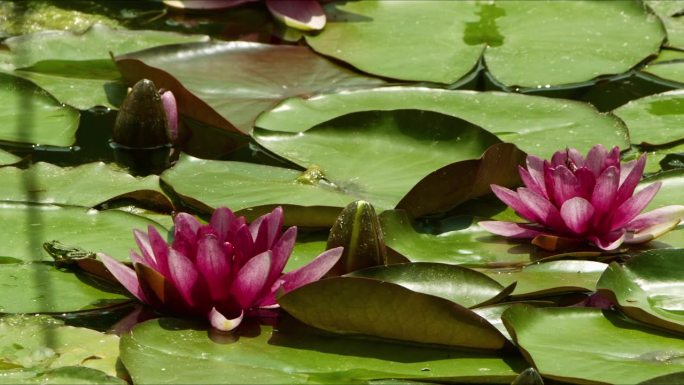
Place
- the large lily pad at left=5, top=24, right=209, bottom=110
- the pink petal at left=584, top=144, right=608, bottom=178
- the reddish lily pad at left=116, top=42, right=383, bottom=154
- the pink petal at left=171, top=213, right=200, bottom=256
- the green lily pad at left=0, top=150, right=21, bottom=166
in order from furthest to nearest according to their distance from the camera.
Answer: the large lily pad at left=5, top=24, right=209, bottom=110, the reddish lily pad at left=116, top=42, right=383, bottom=154, the green lily pad at left=0, top=150, right=21, bottom=166, the pink petal at left=584, top=144, right=608, bottom=178, the pink petal at left=171, top=213, right=200, bottom=256

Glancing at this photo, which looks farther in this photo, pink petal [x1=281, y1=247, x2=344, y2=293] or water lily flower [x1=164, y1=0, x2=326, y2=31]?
water lily flower [x1=164, y1=0, x2=326, y2=31]

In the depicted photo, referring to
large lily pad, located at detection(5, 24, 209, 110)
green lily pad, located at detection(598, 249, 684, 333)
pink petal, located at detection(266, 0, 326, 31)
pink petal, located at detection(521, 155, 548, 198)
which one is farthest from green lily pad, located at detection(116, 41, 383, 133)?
green lily pad, located at detection(598, 249, 684, 333)

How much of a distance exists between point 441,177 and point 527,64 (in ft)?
4.02

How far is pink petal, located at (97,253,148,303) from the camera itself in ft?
6.72

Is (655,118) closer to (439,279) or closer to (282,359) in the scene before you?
(439,279)

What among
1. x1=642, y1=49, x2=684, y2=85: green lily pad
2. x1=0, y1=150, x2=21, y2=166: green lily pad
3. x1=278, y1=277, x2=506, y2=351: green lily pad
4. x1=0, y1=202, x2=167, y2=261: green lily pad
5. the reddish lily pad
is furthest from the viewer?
x1=642, y1=49, x2=684, y2=85: green lily pad

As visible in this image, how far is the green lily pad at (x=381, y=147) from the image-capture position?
2672mm

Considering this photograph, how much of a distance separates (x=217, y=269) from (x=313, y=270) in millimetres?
186

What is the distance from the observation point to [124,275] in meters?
2.06

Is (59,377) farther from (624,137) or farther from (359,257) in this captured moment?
(624,137)

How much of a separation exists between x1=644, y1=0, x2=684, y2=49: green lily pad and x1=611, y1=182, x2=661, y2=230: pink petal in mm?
1576

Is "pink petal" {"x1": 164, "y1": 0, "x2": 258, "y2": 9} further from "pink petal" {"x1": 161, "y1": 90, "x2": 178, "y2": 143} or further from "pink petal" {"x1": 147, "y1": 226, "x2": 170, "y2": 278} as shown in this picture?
"pink petal" {"x1": 147, "y1": 226, "x2": 170, "y2": 278}

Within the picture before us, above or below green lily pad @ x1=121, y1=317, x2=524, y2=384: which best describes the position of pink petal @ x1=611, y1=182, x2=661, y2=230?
above

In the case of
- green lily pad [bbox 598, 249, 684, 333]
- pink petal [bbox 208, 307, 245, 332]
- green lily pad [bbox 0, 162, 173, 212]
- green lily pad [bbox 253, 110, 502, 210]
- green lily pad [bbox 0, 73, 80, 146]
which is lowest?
green lily pad [bbox 0, 73, 80, 146]
